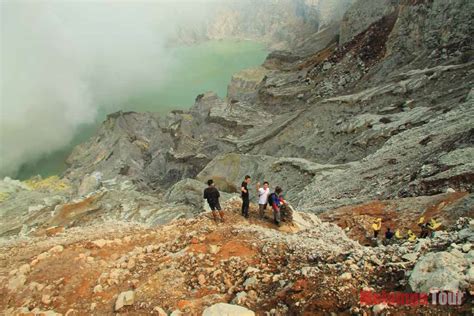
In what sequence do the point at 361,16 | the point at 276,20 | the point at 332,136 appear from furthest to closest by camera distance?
the point at 276,20 → the point at 361,16 → the point at 332,136

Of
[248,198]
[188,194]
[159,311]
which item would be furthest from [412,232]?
[188,194]

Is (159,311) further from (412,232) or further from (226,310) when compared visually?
(412,232)

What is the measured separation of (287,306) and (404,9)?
52.1m

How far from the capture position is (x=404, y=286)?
8.31 meters

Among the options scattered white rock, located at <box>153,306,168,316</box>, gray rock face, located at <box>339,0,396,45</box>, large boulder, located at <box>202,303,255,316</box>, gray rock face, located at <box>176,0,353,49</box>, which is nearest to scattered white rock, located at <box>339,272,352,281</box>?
large boulder, located at <box>202,303,255,316</box>

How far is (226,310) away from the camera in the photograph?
28.7ft

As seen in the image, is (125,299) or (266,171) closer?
(125,299)

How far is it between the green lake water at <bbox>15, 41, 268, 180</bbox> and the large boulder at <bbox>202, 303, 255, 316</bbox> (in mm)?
101735

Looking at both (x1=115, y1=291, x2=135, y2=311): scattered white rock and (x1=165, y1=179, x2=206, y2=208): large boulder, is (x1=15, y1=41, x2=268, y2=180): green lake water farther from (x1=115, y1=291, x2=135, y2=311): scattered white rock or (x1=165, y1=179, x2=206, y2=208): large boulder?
(x1=115, y1=291, x2=135, y2=311): scattered white rock

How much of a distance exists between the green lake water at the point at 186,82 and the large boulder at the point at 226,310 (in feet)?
334

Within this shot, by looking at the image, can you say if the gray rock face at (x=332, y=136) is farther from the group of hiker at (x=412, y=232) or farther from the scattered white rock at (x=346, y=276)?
the scattered white rock at (x=346, y=276)

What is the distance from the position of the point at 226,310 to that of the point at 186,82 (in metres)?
135

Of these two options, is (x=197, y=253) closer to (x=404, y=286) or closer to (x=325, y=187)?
(x=404, y=286)

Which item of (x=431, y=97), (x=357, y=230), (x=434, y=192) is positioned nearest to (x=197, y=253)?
(x=357, y=230)
